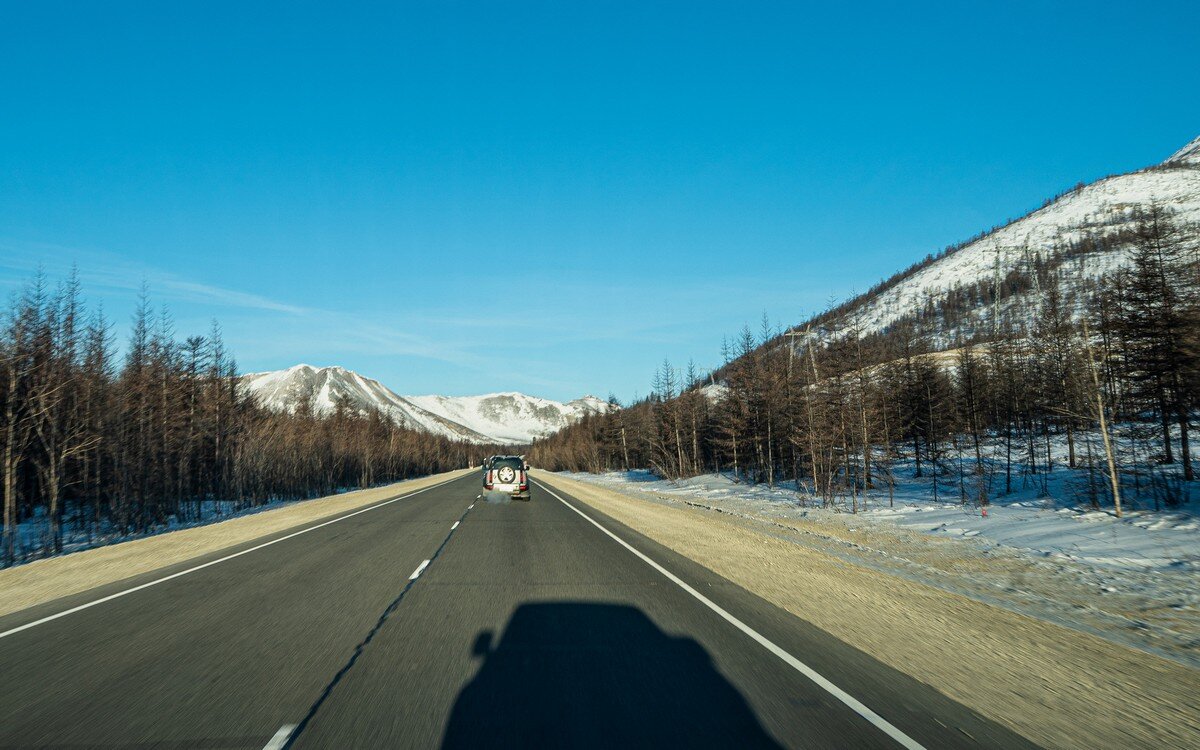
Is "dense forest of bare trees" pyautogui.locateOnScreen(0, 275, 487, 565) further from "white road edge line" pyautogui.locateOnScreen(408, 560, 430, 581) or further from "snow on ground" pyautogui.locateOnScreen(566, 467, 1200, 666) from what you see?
"snow on ground" pyautogui.locateOnScreen(566, 467, 1200, 666)

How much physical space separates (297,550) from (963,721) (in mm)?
13566

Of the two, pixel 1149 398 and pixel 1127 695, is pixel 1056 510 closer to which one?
pixel 1149 398

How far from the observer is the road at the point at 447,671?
14.1ft

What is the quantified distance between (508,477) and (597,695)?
27342 mm

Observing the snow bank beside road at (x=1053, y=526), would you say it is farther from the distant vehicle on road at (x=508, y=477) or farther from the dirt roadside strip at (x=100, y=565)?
the dirt roadside strip at (x=100, y=565)

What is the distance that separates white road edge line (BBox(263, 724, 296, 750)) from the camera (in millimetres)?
4000

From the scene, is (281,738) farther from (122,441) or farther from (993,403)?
(993,403)

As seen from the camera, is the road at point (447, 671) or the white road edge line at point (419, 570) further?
the white road edge line at point (419, 570)

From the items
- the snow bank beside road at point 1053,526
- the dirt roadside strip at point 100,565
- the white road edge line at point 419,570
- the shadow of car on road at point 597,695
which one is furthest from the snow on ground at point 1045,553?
the dirt roadside strip at point 100,565

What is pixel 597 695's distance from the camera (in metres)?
5.09

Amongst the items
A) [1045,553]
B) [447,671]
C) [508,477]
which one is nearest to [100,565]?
[447,671]

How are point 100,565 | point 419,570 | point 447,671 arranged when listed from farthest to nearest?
1. point 100,565
2. point 419,570
3. point 447,671

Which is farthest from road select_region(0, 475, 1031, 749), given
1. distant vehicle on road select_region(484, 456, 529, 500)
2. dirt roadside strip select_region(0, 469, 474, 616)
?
distant vehicle on road select_region(484, 456, 529, 500)

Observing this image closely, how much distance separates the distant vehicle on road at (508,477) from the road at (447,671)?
21.2 meters
